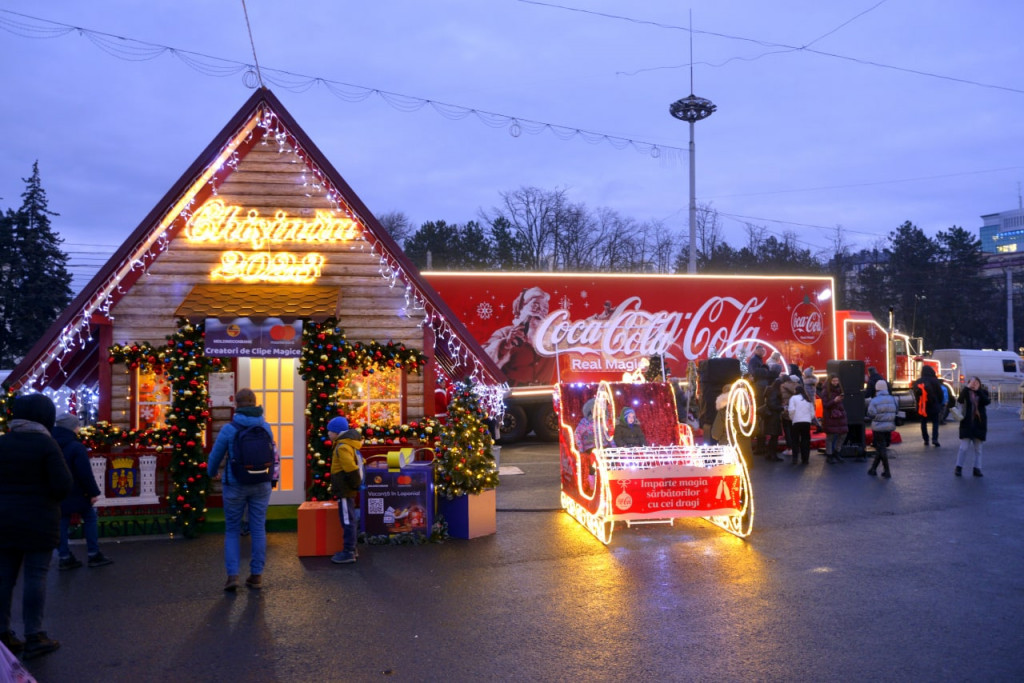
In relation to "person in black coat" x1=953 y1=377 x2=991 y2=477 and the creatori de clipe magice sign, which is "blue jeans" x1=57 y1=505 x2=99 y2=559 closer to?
the creatori de clipe magice sign

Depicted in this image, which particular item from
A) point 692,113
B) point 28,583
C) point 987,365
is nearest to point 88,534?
point 28,583

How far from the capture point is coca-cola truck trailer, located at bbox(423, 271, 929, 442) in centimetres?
1828

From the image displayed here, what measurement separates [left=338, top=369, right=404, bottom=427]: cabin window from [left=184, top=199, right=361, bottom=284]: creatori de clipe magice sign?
152cm

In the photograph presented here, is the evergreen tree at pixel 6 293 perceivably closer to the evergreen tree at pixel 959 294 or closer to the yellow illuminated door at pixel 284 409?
the yellow illuminated door at pixel 284 409

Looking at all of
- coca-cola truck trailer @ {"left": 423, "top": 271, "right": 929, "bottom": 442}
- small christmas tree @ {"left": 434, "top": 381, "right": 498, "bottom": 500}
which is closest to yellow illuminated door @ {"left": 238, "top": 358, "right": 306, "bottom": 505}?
small christmas tree @ {"left": 434, "top": 381, "right": 498, "bottom": 500}

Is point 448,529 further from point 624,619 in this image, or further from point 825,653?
point 825,653

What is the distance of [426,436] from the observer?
10.9m

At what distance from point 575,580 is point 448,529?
2.38 metres

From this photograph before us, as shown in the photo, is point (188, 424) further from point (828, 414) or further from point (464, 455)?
point (828, 414)

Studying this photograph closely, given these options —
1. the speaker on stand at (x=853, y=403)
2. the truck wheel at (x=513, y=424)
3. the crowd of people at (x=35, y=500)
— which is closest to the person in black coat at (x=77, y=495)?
the crowd of people at (x=35, y=500)

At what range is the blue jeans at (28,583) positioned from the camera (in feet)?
18.3

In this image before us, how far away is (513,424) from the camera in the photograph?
62.8 feet

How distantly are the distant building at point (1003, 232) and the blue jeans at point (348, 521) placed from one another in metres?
139

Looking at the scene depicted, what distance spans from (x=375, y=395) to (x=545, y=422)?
867 cm
